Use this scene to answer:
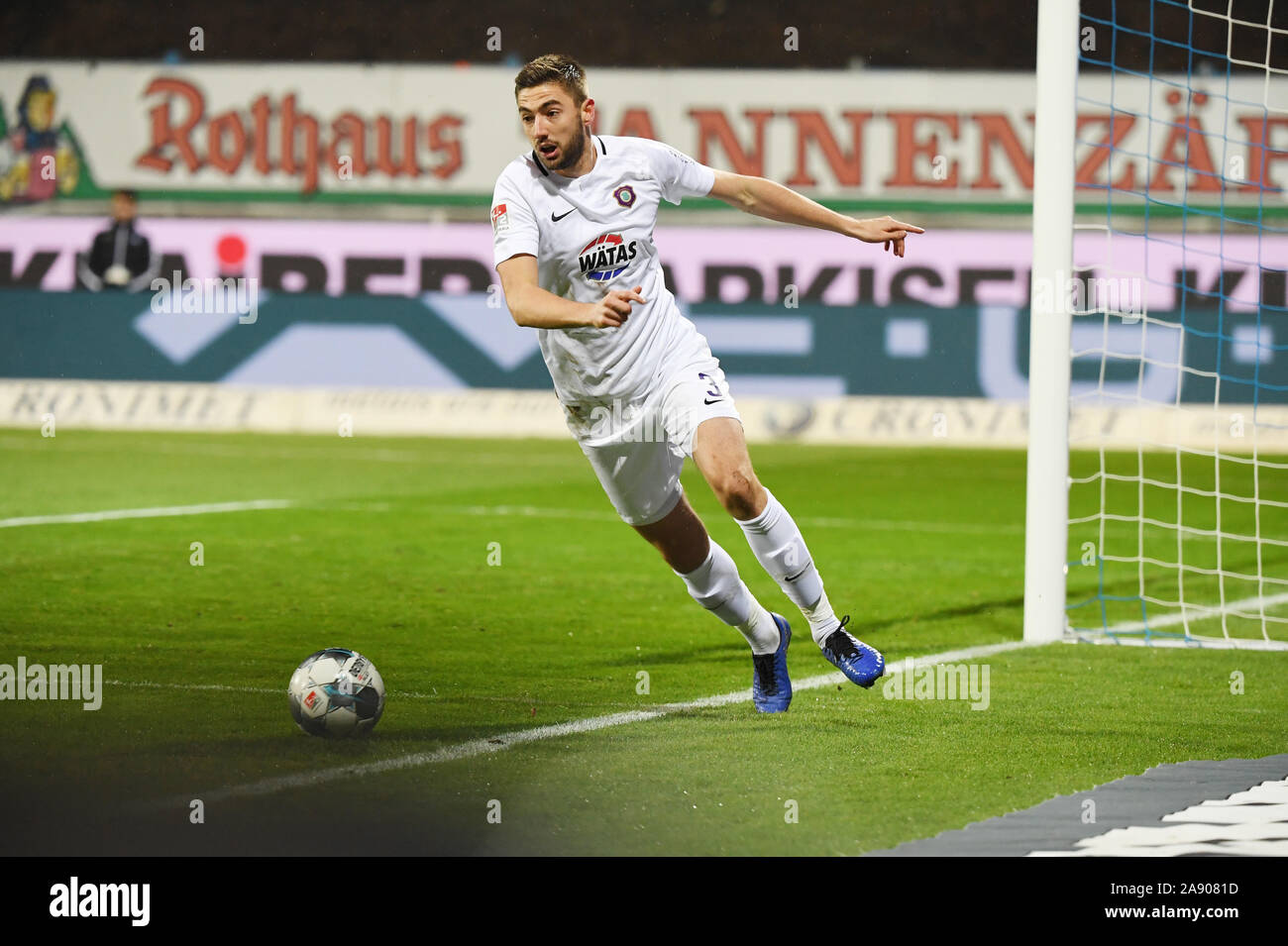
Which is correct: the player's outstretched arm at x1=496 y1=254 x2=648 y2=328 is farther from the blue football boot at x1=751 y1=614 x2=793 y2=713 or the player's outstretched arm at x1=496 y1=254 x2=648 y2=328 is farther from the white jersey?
the blue football boot at x1=751 y1=614 x2=793 y2=713

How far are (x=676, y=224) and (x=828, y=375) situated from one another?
8.18 ft

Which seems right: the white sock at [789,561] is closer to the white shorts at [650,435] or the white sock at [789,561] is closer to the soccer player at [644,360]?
the soccer player at [644,360]

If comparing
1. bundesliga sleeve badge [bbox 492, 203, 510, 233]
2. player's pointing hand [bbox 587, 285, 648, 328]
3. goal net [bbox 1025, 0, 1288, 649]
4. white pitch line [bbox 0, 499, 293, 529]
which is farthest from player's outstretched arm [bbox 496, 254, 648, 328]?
goal net [bbox 1025, 0, 1288, 649]

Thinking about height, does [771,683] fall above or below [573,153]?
below

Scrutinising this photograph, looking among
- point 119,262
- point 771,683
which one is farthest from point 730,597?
point 119,262

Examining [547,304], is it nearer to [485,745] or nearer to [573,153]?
[573,153]

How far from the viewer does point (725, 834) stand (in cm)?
422

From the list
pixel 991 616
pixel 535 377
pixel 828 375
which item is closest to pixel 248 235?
pixel 535 377

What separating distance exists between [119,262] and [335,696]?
1725 cm

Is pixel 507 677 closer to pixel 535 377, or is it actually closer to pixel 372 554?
pixel 372 554

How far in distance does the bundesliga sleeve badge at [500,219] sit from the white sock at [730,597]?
1274mm

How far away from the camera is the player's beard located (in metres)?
5.59

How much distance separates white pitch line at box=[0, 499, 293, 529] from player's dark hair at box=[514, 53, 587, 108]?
21.1 feet

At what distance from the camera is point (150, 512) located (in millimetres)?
11570
